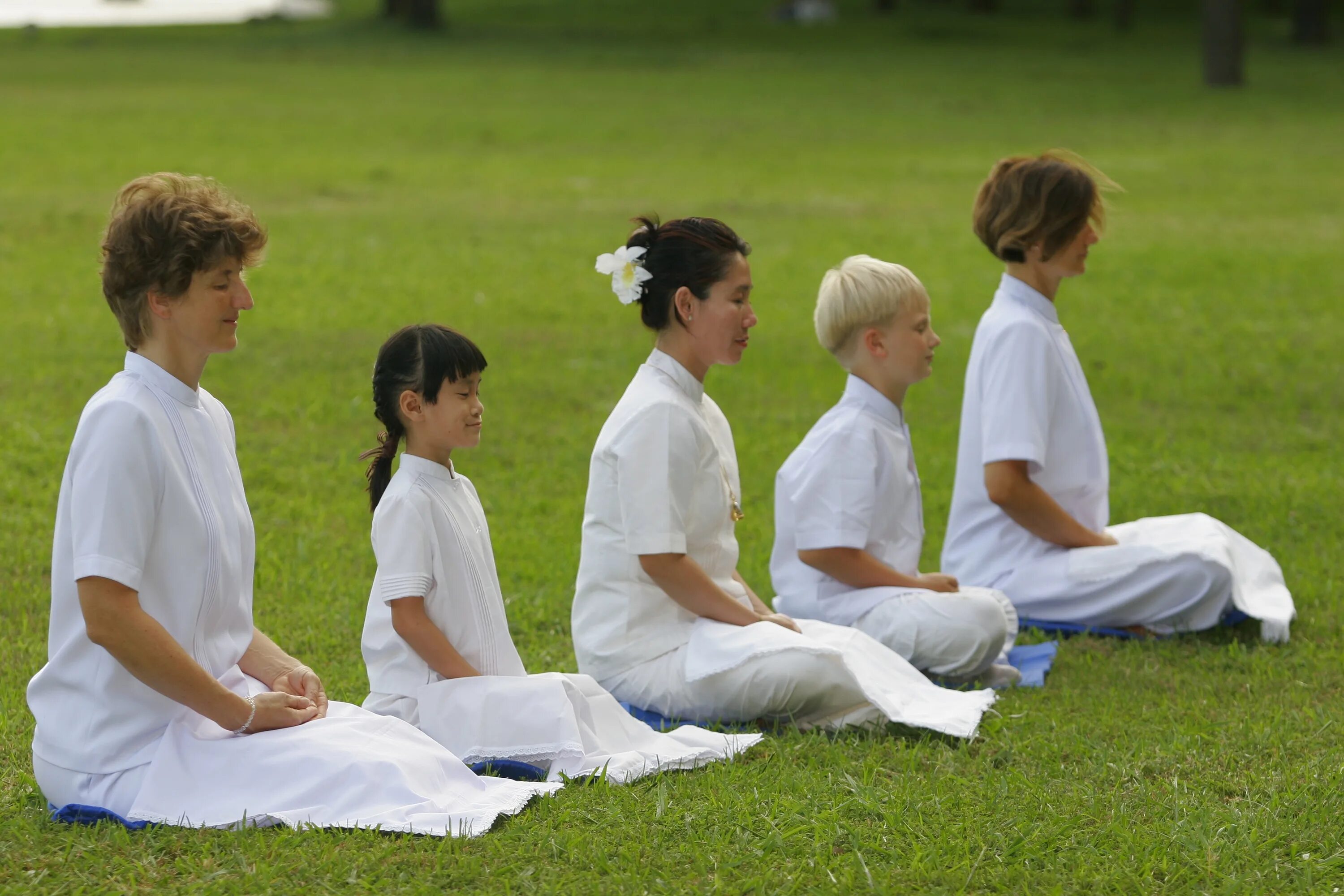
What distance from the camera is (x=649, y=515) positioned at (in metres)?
4.30

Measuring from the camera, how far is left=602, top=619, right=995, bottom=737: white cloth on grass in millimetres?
4262

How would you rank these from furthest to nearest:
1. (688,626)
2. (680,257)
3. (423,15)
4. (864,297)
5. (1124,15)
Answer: (1124,15)
(423,15)
(864,297)
(688,626)
(680,257)

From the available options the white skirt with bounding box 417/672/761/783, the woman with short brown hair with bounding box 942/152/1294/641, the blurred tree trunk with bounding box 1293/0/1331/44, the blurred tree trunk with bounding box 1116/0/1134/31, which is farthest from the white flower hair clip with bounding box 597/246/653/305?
the blurred tree trunk with bounding box 1116/0/1134/31

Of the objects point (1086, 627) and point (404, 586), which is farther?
point (1086, 627)

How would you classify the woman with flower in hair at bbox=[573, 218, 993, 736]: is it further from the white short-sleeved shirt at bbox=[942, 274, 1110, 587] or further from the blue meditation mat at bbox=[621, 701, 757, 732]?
the white short-sleeved shirt at bbox=[942, 274, 1110, 587]

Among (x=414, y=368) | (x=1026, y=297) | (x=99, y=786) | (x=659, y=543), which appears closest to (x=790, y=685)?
(x=659, y=543)

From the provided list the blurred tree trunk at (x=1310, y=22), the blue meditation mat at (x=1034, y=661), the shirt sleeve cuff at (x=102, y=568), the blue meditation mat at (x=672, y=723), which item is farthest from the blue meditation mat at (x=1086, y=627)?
the blurred tree trunk at (x=1310, y=22)

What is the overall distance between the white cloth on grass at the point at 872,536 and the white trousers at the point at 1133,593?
51 cm

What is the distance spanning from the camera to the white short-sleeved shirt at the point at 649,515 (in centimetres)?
432

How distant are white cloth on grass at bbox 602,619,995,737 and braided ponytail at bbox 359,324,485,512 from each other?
990 mm

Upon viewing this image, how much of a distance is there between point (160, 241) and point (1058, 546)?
3.29m

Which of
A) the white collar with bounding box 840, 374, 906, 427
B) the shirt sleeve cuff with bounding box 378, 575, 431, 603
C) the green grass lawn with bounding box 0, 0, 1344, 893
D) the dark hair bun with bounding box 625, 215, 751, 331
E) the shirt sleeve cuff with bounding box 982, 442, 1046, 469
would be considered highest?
the dark hair bun with bounding box 625, 215, 751, 331

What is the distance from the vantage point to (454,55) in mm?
32781

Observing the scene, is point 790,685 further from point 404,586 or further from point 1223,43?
point 1223,43
